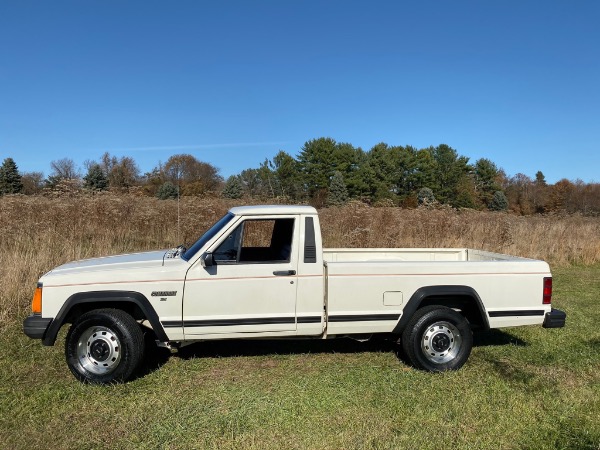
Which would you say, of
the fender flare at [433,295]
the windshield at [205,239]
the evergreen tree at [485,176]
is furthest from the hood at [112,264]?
the evergreen tree at [485,176]

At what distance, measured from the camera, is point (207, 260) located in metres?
4.86

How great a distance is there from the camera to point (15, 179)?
3988 cm

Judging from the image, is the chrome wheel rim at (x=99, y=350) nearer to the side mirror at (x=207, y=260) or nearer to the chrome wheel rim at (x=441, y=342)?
the side mirror at (x=207, y=260)

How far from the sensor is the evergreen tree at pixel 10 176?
36.1m

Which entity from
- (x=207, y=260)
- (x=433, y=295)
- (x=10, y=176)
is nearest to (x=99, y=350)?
(x=207, y=260)

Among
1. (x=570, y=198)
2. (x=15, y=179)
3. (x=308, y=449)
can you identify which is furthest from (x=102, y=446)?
(x=570, y=198)

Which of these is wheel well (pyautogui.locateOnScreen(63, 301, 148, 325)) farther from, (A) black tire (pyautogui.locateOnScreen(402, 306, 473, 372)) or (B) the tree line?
(B) the tree line

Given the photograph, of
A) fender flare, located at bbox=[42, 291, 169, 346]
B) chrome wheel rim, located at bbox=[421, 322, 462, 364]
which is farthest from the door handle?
chrome wheel rim, located at bbox=[421, 322, 462, 364]

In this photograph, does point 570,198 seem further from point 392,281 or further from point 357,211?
point 392,281

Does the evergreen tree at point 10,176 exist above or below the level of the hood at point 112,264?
above

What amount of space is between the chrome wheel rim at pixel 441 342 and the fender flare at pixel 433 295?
31cm

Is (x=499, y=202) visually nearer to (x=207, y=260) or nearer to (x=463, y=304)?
(x=463, y=304)

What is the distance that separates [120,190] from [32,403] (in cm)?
1301

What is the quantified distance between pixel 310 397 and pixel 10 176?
144ft
